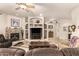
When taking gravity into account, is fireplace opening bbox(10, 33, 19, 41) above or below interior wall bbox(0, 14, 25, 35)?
below

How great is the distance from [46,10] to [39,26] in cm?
35

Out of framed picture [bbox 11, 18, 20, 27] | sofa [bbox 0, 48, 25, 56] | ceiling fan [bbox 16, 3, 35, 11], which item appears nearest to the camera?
sofa [bbox 0, 48, 25, 56]

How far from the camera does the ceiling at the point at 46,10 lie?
243cm

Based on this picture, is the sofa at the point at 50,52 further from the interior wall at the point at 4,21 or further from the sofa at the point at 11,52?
the interior wall at the point at 4,21

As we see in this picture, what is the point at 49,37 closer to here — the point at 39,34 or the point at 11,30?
the point at 39,34

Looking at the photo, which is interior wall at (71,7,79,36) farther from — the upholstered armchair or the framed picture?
the upholstered armchair

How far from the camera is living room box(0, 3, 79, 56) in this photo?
2.47m

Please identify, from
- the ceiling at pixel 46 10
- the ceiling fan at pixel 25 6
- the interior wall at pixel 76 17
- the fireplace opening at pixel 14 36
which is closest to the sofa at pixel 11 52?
the fireplace opening at pixel 14 36

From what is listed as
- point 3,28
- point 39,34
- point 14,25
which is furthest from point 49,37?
point 3,28

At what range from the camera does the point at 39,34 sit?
2.60 metres

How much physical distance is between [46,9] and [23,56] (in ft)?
3.31

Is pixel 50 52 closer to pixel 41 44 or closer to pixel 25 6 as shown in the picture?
pixel 41 44

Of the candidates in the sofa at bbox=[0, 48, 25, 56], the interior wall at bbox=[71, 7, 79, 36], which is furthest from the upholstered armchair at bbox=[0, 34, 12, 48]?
the interior wall at bbox=[71, 7, 79, 36]

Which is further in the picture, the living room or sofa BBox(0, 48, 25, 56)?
the living room
